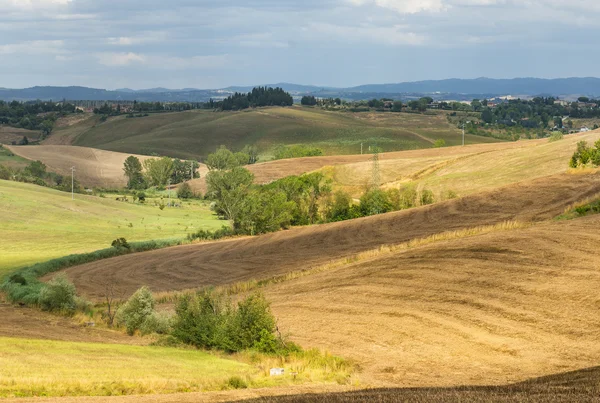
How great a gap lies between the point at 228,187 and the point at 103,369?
9128cm

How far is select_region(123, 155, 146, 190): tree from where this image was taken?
156m

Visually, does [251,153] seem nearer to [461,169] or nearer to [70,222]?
[70,222]

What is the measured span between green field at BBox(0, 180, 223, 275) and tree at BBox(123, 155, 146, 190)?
3826 cm

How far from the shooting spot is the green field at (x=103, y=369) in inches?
830

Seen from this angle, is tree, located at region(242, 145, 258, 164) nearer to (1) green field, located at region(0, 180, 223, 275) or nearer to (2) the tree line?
(1) green field, located at region(0, 180, 223, 275)

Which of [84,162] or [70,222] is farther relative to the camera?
[84,162]

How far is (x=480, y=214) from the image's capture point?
58750 millimetres

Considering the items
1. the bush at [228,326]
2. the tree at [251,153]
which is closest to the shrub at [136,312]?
the bush at [228,326]

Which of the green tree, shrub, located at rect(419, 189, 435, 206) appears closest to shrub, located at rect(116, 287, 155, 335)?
the green tree

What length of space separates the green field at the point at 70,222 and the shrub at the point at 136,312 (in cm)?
2735

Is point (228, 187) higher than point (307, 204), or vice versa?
point (307, 204)

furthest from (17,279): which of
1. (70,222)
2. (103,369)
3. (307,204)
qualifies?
(70,222)

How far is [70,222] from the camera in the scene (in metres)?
94.1

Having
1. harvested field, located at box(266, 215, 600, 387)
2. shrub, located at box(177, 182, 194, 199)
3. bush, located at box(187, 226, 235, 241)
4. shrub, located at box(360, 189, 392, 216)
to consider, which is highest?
harvested field, located at box(266, 215, 600, 387)
